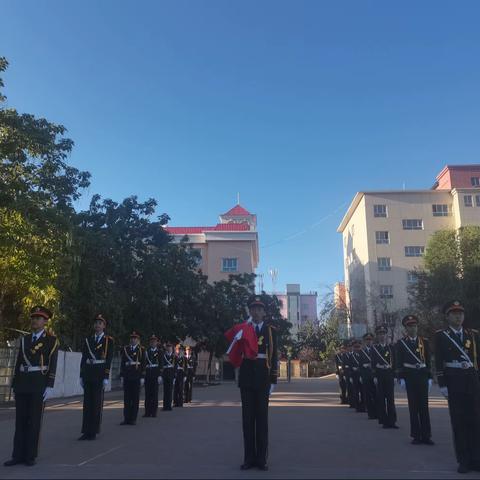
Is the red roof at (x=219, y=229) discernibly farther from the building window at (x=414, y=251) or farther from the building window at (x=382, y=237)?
the building window at (x=414, y=251)

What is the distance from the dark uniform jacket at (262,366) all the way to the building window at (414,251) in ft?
174

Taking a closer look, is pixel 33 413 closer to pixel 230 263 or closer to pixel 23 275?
pixel 23 275

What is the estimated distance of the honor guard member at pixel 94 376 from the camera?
945 cm

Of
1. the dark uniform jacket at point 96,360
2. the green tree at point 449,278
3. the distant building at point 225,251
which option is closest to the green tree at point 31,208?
the dark uniform jacket at point 96,360

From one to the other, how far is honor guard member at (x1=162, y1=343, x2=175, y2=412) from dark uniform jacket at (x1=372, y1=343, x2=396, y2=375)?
569 centimetres

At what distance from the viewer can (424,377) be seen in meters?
9.35

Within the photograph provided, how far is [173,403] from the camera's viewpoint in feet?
56.6

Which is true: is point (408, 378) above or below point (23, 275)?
below

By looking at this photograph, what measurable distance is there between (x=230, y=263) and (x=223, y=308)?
1950 centimetres

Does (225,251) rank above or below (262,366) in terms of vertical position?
above

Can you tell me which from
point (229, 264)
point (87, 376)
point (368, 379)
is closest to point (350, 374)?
point (368, 379)

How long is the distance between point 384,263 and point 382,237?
2.70 meters

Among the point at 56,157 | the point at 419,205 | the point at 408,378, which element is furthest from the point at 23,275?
the point at 419,205

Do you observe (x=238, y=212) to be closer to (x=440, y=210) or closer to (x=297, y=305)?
(x=440, y=210)
